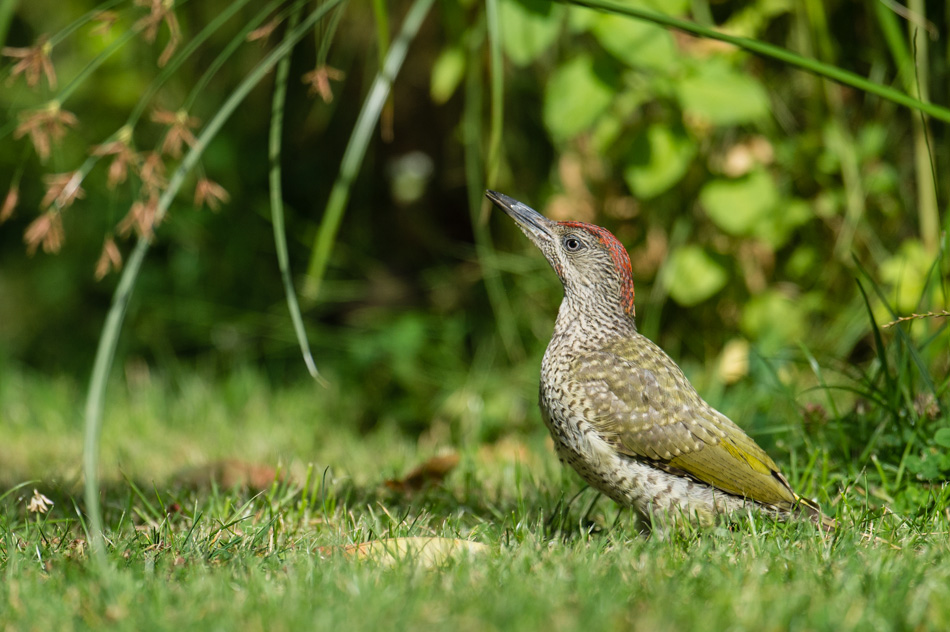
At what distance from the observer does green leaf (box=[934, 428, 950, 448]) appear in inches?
115

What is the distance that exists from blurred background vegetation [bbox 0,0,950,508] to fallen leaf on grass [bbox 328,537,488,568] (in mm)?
1079

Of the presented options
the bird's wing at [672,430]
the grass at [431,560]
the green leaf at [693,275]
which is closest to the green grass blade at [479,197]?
the green leaf at [693,275]

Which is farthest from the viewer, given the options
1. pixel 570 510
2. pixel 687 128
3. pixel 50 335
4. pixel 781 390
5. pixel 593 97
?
pixel 50 335

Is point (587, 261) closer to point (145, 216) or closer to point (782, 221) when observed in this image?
point (145, 216)

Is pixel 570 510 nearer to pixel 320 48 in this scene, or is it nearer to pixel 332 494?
pixel 332 494

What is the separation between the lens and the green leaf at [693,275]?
4562 millimetres

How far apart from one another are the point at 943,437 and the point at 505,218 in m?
2.95

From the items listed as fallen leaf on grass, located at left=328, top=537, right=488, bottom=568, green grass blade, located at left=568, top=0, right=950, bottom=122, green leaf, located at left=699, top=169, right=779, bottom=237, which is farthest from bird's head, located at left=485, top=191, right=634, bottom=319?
green leaf, located at left=699, top=169, right=779, bottom=237

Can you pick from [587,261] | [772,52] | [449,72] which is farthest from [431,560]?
[449,72]

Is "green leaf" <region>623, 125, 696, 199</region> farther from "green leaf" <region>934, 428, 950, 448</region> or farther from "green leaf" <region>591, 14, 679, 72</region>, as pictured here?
"green leaf" <region>934, 428, 950, 448</region>

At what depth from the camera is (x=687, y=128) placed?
4.36 m

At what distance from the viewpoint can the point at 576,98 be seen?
13.3 ft

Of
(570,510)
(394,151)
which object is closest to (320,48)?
(570,510)

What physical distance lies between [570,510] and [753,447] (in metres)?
0.64
